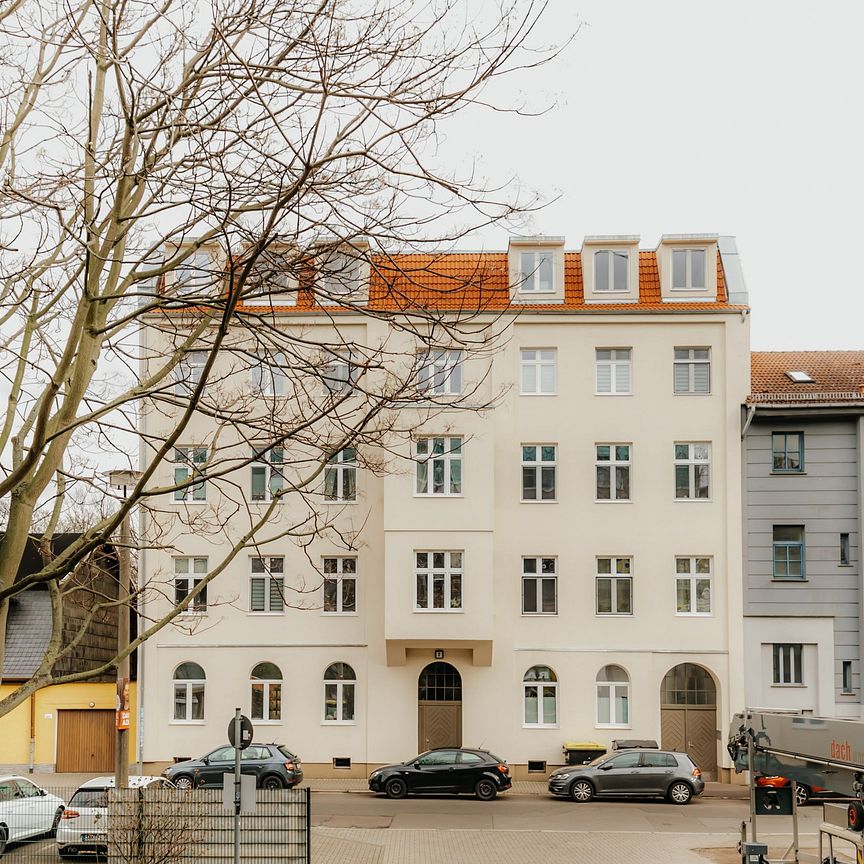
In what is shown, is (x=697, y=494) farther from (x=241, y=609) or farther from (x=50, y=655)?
(x=50, y=655)

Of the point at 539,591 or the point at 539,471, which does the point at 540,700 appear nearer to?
the point at 539,591

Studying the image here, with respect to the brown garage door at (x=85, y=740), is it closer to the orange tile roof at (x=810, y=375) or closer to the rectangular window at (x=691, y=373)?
the rectangular window at (x=691, y=373)

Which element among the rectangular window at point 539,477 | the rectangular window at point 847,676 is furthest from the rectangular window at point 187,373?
the rectangular window at point 847,676

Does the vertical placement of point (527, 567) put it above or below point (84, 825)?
above

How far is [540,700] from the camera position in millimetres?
32562

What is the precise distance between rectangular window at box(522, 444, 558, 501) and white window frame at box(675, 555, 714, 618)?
155 inches

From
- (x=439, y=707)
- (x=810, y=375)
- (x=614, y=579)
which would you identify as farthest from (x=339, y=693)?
(x=810, y=375)

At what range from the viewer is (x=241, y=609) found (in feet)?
109

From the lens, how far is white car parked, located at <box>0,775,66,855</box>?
21156 millimetres

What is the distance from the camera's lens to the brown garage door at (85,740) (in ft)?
114

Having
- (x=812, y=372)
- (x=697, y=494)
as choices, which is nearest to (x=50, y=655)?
(x=697, y=494)

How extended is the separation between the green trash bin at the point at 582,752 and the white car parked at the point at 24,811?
14074mm

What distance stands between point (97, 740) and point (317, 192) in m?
30.6

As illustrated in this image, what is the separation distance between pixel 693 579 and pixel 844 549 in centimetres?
421
